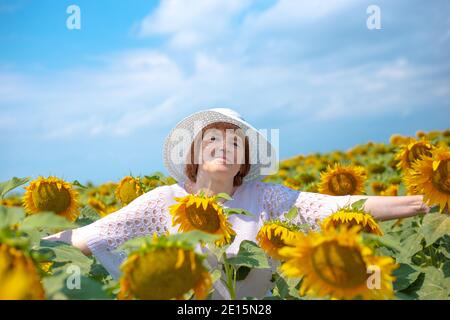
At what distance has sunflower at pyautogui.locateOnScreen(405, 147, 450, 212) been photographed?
2609mm

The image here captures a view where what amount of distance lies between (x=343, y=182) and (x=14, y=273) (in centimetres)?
324

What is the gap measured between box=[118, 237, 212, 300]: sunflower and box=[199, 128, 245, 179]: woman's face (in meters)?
1.69

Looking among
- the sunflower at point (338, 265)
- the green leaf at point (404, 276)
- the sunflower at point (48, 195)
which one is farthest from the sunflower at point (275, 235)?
the sunflower at point (48, 195)

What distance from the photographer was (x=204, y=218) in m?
2.45

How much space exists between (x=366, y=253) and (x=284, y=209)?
1.83m

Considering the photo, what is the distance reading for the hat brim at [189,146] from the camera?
11.7 feet

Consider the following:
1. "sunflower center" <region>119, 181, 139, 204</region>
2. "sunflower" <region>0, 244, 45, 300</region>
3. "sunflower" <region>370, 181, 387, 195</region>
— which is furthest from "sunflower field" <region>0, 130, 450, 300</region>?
"sunflower" <region>370, 181, 387, 195</region>

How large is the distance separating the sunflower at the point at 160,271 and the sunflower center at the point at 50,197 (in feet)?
6.93

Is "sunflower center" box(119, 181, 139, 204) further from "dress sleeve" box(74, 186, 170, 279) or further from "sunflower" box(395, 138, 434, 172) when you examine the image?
"sunflower" box(395, 138, 434, 172)

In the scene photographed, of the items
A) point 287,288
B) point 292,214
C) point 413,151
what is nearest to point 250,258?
point 287,288

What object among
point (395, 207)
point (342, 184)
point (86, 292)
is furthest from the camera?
point (342, 184)

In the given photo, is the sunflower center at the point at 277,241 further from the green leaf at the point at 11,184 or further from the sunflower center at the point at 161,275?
the green leaf at the point at 11,184

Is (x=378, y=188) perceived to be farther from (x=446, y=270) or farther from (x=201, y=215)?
(x=201, y=215)
